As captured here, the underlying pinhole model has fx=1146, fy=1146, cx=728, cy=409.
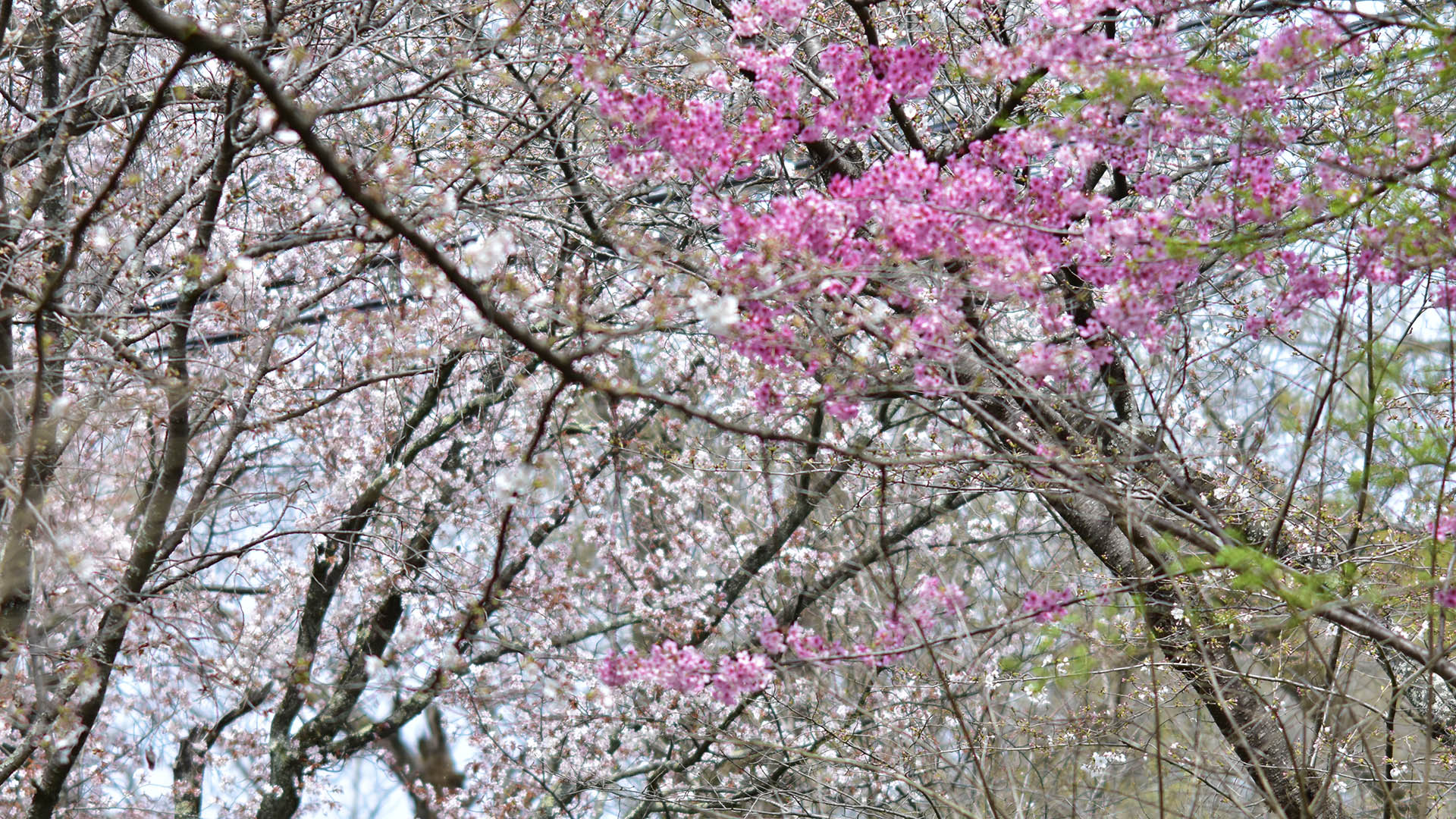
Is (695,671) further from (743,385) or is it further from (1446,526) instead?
(743,385)

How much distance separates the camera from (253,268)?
6.08m

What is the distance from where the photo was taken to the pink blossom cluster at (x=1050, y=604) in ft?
9.95

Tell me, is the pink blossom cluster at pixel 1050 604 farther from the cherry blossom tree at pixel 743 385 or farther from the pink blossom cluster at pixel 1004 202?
the pink blossom cluster at pixel 1004 202

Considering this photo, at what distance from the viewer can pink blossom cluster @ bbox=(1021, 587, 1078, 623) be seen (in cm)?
303

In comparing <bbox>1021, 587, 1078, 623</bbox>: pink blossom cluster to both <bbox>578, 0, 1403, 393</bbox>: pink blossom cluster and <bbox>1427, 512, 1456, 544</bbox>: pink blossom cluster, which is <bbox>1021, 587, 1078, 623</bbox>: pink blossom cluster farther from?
<bbox>1427, 512, 1456, 544</bbox>: pink blossom cluster

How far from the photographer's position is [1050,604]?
3041mm

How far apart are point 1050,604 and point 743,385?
5.26 m

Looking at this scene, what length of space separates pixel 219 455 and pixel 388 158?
1.63 m

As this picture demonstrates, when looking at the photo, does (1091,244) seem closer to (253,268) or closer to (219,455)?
(219,455)

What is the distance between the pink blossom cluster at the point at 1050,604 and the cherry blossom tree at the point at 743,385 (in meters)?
0.02

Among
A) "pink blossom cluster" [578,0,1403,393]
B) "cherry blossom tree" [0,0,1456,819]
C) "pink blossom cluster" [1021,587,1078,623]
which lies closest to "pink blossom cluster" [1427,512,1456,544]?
"cherry blossom tree" [0,0,1456,819]

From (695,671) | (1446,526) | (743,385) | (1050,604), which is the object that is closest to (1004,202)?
(1050,604)

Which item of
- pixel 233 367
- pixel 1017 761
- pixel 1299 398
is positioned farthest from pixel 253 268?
pixel 1299 398

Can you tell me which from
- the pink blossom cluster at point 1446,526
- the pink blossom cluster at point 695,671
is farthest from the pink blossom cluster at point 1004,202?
the pink blossom cluster at point 695,671
